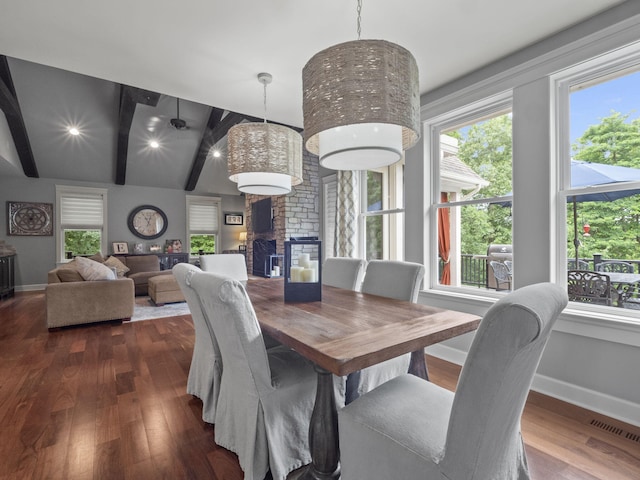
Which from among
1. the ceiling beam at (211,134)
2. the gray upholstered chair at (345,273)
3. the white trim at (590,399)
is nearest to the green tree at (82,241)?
the ceiling beam at (211,134)

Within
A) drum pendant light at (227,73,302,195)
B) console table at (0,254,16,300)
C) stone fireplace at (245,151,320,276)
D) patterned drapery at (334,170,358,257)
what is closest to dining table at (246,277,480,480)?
drum pendant light at (227,73,302,195)

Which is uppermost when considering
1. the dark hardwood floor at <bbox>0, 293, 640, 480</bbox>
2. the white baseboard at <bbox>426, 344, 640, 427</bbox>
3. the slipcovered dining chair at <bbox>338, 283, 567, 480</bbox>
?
the slipcovered dining chair at <bbox>338, 283, 567, 480</bbox>

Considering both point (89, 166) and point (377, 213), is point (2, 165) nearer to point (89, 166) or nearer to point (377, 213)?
point (89, 166)

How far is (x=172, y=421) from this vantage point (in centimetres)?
196

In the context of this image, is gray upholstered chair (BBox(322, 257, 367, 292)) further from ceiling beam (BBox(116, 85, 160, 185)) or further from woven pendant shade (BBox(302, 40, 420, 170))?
ceiling beam (BBox(116, 85, 160, 185))

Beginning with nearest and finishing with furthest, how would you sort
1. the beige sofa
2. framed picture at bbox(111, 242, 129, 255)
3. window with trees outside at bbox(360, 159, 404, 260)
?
the beige sofa → window with trees outside at bbox(360, 159, 404, 260) → framed picture at bbox(111, 242, 129, 255)

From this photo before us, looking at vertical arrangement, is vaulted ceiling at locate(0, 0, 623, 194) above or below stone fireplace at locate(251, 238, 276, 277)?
above

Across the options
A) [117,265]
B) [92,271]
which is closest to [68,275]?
[92,271]

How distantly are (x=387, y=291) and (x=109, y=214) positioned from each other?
7511mm

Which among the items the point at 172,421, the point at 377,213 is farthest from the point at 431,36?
the point at 172,421

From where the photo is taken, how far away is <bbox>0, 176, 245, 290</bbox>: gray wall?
6.51 meters

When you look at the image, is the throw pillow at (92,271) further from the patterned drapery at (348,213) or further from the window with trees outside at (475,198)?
the window with trees outside at (475,198)

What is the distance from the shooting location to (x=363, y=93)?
1.41 meters

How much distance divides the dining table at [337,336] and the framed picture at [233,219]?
7511mm
